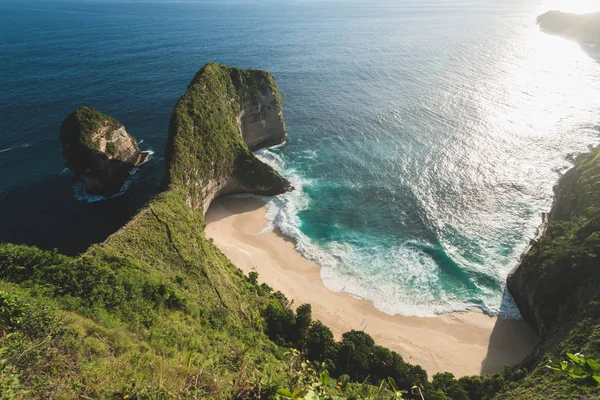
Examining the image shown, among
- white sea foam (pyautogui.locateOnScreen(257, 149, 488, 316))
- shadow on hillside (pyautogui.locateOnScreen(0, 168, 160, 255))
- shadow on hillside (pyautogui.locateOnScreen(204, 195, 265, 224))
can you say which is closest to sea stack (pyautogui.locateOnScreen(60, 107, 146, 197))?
shadow on hillside (pyautogui.locateOnScreen(0, 168, 160, 255))

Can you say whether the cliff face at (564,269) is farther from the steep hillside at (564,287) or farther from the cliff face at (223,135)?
the cliff face at (223,135)

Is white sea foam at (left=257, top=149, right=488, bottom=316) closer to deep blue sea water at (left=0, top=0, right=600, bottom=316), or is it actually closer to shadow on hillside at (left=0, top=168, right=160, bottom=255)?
deep blue sea water at (left=0, top=0, right=600, bottom=316)

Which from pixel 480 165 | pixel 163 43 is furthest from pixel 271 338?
pixel 163 43

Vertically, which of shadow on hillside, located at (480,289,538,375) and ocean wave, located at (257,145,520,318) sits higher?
ocean wave, located at (257,145,520,318)

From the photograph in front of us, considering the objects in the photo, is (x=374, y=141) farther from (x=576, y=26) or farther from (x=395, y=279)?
(x=576, y=26)

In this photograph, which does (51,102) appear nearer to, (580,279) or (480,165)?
(480,165)

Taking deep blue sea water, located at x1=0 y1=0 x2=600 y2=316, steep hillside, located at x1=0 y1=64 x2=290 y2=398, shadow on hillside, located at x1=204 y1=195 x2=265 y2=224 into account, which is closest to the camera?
steep hillside, located at x1=0 y1=64 x2=290 y2=398
